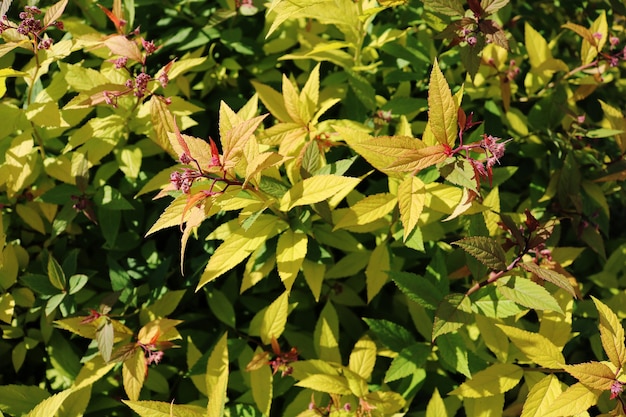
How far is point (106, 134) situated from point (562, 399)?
1727 mm

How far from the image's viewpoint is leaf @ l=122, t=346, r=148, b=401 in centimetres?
180

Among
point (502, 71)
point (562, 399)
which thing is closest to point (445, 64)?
point (502, 71)

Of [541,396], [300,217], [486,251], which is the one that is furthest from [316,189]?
[541,396]

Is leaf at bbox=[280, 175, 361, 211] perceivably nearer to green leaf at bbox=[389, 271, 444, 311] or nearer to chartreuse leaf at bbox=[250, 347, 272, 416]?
green leaf at bbox=[389, 271, 444, 311]

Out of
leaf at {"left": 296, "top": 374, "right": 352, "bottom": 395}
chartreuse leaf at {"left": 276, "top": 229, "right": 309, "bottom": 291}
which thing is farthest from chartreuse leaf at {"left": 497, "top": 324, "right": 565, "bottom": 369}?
chartreuse leaf at {"left": 276, "top": 229, "right": 309, "bottom": 291}

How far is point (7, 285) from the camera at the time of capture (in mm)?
2020

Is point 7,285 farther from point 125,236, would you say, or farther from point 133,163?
point 133,163

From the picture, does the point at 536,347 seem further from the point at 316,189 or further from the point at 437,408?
the point at 316,189

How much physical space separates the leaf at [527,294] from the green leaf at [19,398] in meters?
1.59

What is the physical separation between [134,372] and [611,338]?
1.47 metres

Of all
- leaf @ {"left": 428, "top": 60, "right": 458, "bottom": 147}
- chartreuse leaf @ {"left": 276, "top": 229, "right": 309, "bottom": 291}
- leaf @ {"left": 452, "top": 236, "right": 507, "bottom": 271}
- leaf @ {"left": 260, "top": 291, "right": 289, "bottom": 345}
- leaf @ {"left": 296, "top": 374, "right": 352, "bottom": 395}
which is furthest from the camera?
leaf @ {"left": 260, "top": 291, "right": 289, "bottom": 345}

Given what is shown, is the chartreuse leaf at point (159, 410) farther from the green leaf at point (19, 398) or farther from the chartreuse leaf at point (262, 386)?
the green leaf at point (19, 398)

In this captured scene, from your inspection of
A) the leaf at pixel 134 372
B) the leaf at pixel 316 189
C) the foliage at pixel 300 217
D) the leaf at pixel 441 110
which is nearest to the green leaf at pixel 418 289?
the foliage at pixel 300 217

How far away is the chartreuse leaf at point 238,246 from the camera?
163 cm
